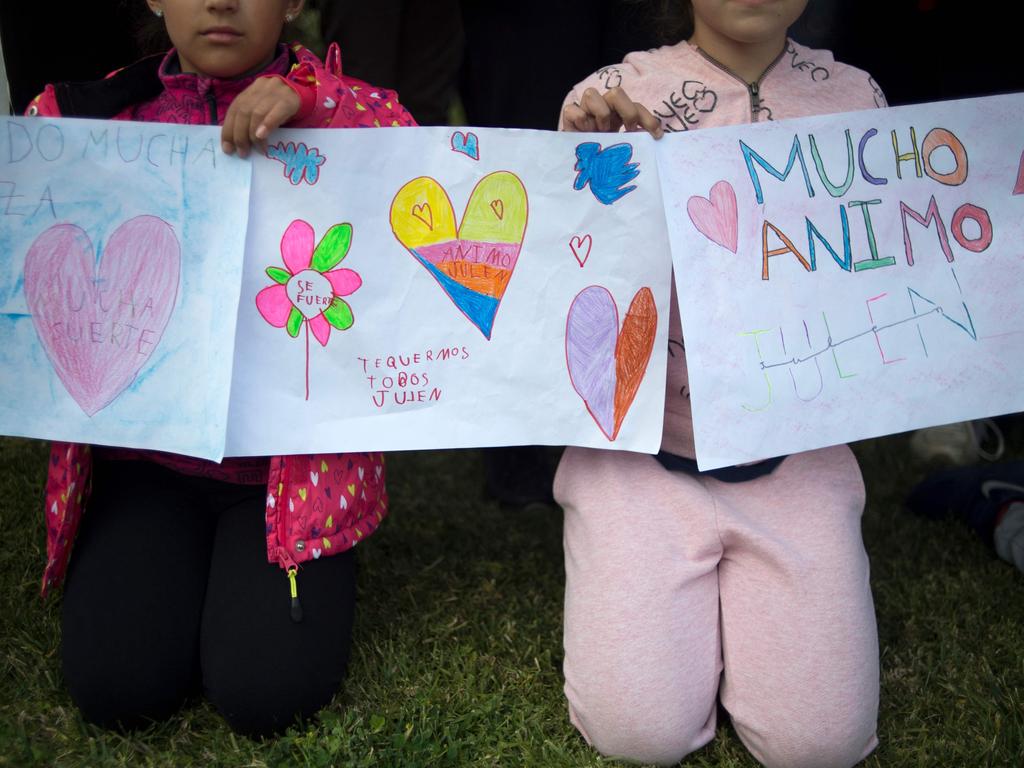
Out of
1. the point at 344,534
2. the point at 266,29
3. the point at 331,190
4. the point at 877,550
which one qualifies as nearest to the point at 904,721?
the point at 877,550

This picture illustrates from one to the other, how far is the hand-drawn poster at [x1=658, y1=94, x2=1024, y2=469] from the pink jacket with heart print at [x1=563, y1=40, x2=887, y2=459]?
3.6 inches

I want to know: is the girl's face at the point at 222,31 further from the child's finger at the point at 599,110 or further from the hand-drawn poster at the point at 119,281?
the child's finger at the point at 599,110

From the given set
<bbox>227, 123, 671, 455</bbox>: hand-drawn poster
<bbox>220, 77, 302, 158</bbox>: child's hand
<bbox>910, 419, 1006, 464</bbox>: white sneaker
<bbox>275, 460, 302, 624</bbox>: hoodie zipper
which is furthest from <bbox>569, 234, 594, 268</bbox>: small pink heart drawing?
<bbox>910, 419, 1006, 464</bbox>: white sneaker

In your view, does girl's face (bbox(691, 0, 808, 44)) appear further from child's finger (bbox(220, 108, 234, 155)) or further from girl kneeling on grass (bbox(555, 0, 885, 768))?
child's finger (bbox(220, 108, 234, 155))

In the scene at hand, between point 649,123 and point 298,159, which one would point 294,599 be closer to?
point 298,159

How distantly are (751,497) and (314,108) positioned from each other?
886mm

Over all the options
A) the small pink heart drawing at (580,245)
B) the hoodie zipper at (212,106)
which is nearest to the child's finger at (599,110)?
the small pink heart drawing at (580,245)

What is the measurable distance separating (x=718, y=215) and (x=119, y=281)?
2.86 ft

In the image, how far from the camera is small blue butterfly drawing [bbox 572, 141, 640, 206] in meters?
1.49

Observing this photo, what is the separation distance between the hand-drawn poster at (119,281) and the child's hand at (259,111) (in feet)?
0.13

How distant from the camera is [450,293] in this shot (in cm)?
151

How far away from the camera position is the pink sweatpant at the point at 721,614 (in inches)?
58.3

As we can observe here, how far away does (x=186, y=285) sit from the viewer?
1.45 meters

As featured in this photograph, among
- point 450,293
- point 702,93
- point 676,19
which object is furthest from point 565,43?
point 450,293
